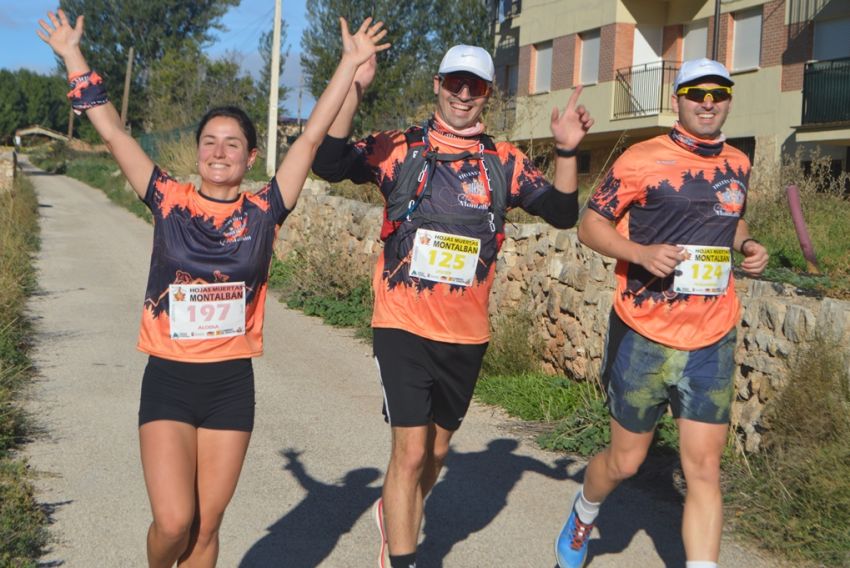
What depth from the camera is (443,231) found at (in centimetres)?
432

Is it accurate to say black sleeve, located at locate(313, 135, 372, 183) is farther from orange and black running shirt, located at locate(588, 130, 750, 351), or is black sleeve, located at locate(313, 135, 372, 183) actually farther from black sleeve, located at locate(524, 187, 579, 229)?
orange and black running shirt, located at locate(588, 130, 750, 351)

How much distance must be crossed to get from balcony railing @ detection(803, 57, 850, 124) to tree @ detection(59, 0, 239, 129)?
5643 centimetres

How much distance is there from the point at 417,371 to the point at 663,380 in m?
1.04

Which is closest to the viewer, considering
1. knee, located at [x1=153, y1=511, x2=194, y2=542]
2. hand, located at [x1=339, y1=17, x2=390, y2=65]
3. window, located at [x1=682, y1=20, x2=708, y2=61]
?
knee, located at [x1=153, y1=511, x2=194, y2=542]

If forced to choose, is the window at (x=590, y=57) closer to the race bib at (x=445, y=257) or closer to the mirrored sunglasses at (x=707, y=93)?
the mirrored sunglasses at (x=707, y=93)

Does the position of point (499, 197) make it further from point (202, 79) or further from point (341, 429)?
point (202, 79)

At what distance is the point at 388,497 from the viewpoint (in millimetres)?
4309

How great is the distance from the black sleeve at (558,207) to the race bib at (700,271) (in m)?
0.49

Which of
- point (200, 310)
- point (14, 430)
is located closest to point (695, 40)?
point (14, 430)

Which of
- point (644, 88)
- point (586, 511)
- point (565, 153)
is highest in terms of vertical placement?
point (644, 88)

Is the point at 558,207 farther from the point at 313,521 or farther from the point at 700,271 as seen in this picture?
the point at 313,521

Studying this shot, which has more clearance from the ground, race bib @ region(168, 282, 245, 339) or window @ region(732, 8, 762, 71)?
window @ region(732, 8, 762, 71)

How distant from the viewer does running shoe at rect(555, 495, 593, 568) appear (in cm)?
474

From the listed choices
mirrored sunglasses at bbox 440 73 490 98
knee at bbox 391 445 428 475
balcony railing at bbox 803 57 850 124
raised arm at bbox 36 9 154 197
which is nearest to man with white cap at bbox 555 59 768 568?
mirrored sunglasses at bbox 440 73 490 98
